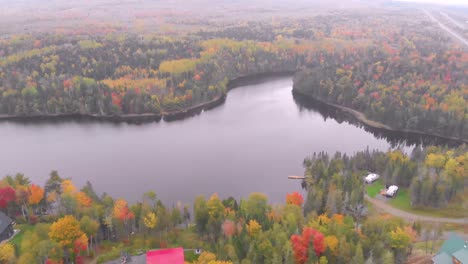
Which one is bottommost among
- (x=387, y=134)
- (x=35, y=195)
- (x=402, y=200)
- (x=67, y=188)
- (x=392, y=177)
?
(x=402, y=200)

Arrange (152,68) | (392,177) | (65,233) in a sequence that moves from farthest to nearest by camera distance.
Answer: (152,68) → (392,177) → (65,233)

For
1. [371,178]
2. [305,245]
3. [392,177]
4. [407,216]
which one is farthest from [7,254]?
[392,177]

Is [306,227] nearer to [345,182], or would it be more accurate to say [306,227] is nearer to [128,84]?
[345,182]

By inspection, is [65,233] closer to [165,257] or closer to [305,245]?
[165,257]

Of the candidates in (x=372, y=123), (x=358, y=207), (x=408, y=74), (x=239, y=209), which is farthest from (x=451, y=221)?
(x=408, y=74)

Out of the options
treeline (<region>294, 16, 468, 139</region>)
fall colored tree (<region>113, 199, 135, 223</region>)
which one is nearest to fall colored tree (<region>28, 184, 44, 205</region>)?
fall colored tree (<region>113, 199, 135, 223</region>)

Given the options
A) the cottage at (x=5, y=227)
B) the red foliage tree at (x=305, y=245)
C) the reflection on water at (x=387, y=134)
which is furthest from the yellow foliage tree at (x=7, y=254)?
the reflection on water at (x=387, y=134)
